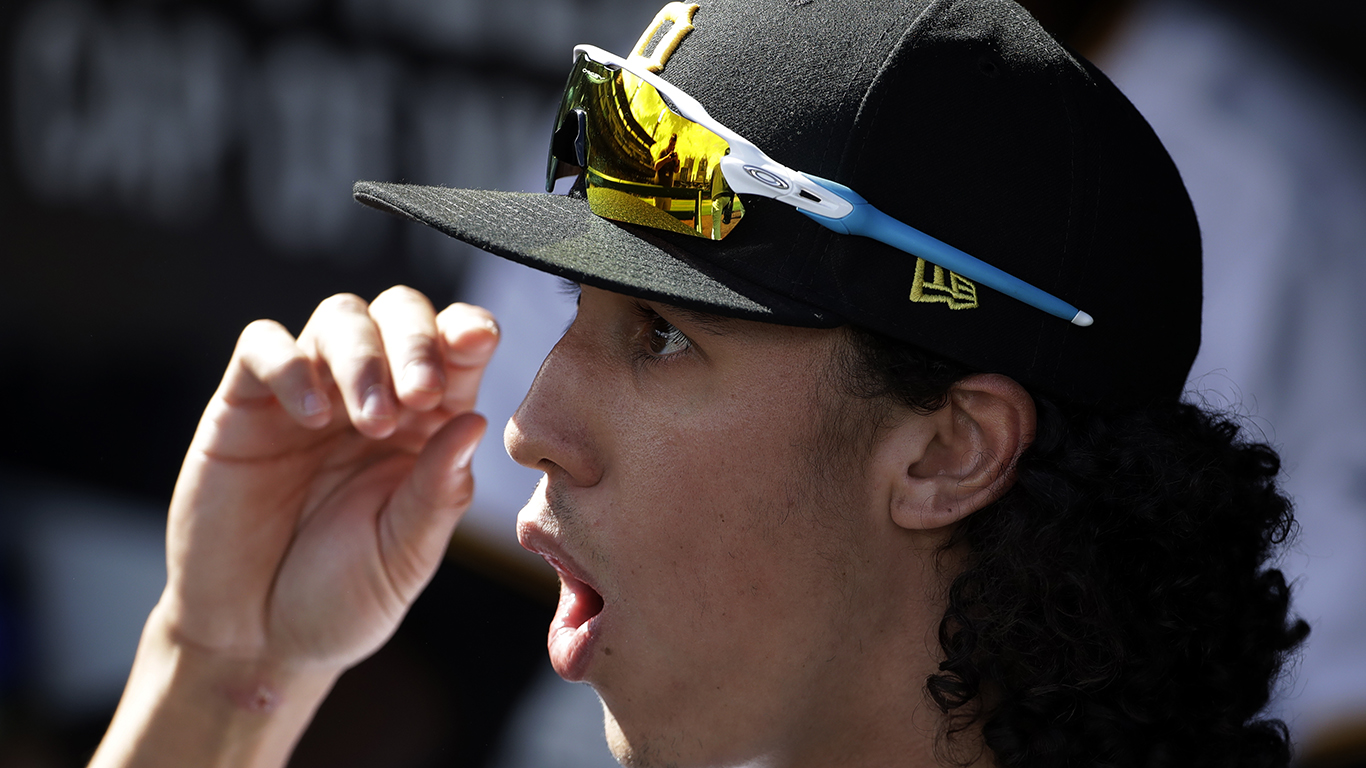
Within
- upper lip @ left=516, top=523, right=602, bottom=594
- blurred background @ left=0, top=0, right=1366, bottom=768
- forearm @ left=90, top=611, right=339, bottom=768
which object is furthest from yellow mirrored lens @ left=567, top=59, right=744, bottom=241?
blurred background @ left=0, top=0, right=1366, bottom=768

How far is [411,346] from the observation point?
5.22ft

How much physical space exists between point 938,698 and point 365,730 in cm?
205

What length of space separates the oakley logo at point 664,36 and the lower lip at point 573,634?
31.8 inches

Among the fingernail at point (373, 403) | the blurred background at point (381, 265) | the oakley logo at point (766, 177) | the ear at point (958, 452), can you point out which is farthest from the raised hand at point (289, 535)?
the blurred background at point (381, 265)

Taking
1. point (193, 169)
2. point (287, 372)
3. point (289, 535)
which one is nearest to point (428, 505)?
point (289, 535)

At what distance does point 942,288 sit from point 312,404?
1031 mm

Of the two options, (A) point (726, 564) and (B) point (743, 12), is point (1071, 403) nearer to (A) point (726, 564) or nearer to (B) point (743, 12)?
(A) point (726, 564)

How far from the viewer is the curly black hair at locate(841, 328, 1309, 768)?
4.57 ft

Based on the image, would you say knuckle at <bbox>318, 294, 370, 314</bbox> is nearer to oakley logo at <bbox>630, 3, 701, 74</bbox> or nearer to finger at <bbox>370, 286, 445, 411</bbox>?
finger at <bbox>370, 286, 445, 411</bbox>

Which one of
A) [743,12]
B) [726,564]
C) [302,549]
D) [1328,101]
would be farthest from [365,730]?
[1328,101]

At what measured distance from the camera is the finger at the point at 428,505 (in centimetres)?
182

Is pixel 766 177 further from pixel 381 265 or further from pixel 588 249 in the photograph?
pixel 381 265

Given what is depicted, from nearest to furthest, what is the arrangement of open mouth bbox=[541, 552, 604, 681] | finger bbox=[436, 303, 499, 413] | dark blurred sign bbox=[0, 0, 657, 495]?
open mouth bbox=[541, 552, 604, 681] < finger bbox=[436, 303, 499, 413] < dark blurred sign bbox=[0, 0, 657, 495]

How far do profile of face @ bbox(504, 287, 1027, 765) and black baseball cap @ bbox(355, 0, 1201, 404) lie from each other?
97 mm
